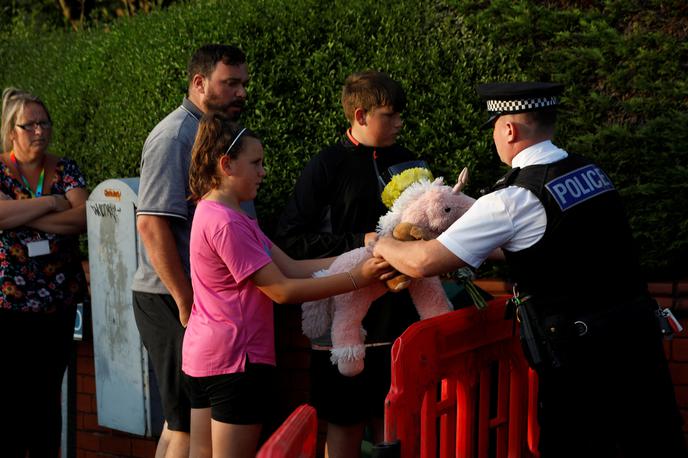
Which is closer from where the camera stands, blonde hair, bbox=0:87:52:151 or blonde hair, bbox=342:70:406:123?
blonde hair, bbox=342:70:406:123

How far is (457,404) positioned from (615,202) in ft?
3.06

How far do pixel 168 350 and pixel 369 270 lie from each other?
4.00 ft

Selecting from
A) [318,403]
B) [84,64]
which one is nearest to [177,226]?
[318,403]

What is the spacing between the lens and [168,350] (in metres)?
4.84

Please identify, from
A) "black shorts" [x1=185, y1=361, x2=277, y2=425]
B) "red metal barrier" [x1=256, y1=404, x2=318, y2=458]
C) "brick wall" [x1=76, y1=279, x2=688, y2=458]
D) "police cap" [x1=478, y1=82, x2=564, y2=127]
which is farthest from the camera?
"brick wall" [x1=76, y1=279, x2=688, y2=458]

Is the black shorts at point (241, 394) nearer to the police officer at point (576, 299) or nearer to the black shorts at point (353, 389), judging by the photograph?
the black shorts at point (353, 389)

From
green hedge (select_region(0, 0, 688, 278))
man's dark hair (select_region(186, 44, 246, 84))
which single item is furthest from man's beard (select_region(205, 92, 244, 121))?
green hedge (select_region(0, 0, 688, 278))

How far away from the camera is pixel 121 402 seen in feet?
19.3

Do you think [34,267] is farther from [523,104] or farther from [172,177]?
[523,104]

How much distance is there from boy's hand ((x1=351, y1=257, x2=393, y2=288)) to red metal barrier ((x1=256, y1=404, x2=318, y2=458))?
4.40 ft

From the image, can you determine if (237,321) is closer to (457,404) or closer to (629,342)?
(457,404)

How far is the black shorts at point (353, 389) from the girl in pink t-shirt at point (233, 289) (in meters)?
0.54

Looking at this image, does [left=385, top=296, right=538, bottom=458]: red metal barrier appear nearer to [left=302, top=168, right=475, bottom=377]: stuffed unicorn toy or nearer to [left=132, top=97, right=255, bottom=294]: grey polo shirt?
[left=302, top=168, right=475, bottom=377]: stuffed unicorn toy

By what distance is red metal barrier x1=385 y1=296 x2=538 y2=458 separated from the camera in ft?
11.8
